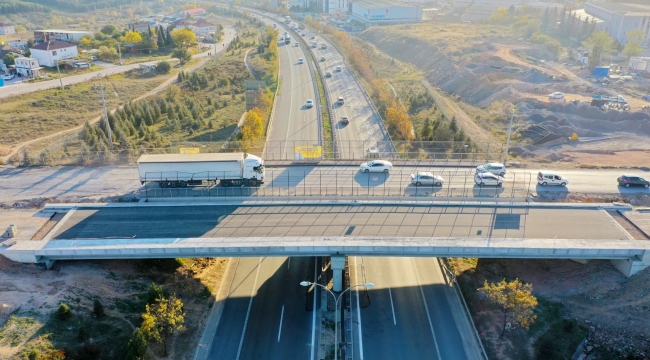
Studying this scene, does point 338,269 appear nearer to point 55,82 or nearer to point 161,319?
point 161,319

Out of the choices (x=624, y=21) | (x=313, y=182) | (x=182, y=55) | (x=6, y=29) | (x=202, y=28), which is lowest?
(x=313, y=182)

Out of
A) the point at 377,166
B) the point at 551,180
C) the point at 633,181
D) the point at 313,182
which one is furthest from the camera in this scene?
the point at 377,166

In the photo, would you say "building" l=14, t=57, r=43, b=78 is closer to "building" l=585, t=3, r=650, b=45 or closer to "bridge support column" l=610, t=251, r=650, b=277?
"bridge support column" l=610, t=251, r=650, b=277

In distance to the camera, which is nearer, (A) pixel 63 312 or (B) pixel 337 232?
(A) pixel 63 312

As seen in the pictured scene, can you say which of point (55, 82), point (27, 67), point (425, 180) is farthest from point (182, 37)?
Result: point (425, 180)

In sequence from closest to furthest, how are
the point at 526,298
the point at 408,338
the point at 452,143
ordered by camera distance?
the point at 526,298, the point at 408,338, the point at 452,143

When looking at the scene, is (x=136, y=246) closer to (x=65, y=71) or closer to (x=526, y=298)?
(x=526, y=298)

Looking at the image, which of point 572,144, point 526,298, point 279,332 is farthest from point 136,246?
point 572,144

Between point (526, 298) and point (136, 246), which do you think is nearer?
point (526, 298)
